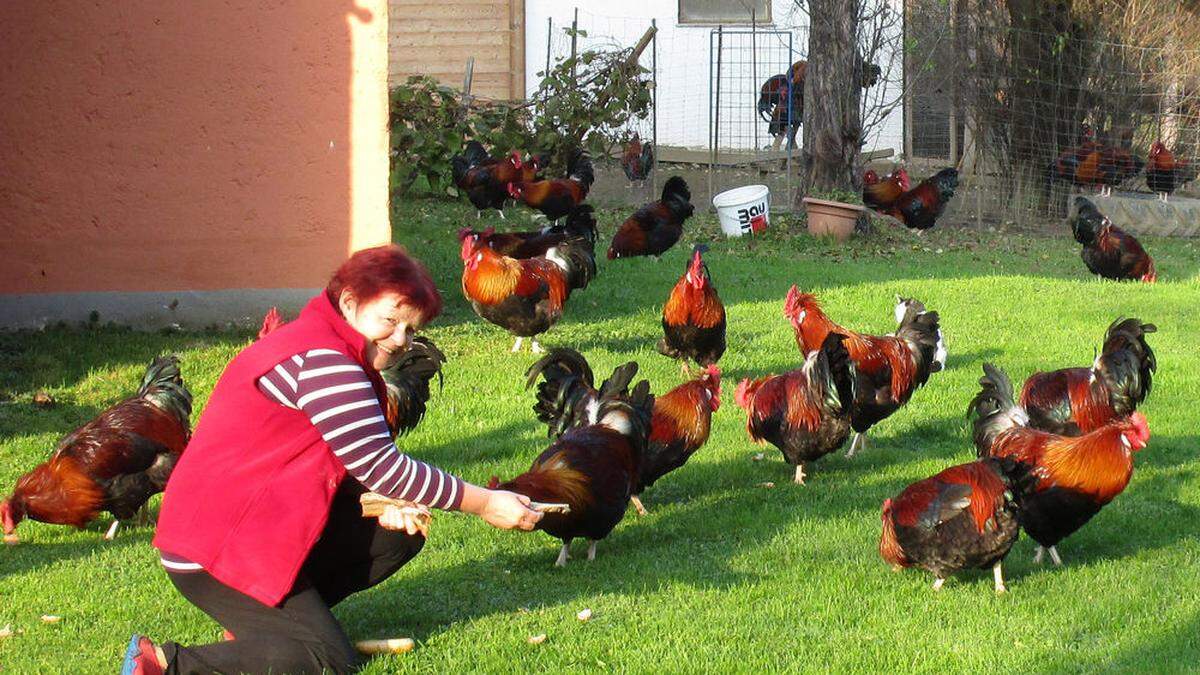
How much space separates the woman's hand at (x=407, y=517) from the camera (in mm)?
4559

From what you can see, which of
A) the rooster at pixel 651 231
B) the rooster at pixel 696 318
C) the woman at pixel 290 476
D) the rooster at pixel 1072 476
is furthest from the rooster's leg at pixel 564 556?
the rooster at pixel 651 231

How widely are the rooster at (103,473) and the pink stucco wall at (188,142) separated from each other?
4.45 metres

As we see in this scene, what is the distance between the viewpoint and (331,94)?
10898mm

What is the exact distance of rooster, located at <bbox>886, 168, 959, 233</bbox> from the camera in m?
17.3

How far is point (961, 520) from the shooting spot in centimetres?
554

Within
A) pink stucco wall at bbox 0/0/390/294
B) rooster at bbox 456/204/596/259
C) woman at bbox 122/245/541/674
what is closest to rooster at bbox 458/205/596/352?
rooster at bbox 456/204/596/259

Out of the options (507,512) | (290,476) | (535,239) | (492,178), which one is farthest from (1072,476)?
(492,178)

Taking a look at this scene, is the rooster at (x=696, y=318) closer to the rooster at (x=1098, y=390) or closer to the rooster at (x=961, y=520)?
the rooster at (x=1098, y=390)

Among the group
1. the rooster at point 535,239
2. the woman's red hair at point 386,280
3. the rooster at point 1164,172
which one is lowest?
the woman's red hair at point 386,280

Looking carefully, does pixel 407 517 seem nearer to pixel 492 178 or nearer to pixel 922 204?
pixel 492 178

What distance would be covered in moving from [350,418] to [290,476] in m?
0.33

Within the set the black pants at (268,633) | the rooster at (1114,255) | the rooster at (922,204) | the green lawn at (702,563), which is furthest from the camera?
the rooster at (922,204)

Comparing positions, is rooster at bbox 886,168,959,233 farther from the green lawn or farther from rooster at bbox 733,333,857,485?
rooster at bbox 733,333,857,485

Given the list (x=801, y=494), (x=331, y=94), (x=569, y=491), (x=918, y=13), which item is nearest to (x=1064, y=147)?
(x=918, y=13)
